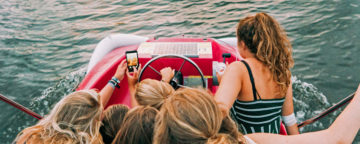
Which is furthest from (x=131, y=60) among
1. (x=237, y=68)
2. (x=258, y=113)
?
(x=258, y=113)

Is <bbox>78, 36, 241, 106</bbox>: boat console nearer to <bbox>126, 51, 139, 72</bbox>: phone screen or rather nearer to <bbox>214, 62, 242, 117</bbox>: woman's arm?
<bbox>126, 51, 139, 72</bbox>: phone screen

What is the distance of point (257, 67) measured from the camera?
1.36 metres

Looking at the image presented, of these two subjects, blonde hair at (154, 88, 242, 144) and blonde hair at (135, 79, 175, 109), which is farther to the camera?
blonde hair at (135, 79, 175, 109)

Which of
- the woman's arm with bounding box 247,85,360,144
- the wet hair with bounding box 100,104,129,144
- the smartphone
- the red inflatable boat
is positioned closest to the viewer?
the woman's arm with bounding box 247,85,360,144

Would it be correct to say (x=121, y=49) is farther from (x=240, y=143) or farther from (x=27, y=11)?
(x=27, y=11)

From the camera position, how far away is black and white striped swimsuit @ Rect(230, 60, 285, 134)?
4.52 feet

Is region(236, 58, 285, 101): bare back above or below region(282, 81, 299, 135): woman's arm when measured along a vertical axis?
above

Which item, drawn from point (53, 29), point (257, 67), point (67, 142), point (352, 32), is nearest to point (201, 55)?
point (257, 67)

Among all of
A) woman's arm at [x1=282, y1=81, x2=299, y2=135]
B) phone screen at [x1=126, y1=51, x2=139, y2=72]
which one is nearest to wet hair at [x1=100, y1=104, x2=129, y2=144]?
phone screen at [x1=126, y1=51, x2=139, y2=72]

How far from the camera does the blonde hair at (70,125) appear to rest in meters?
1.05

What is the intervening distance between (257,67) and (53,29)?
5.55 m

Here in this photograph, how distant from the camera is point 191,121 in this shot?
2.61 ft

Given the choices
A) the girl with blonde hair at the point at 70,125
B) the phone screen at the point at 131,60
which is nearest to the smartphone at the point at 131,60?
the phone screen at the point at 131,60

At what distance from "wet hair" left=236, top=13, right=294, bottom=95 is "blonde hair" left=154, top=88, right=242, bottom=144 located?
63cm
